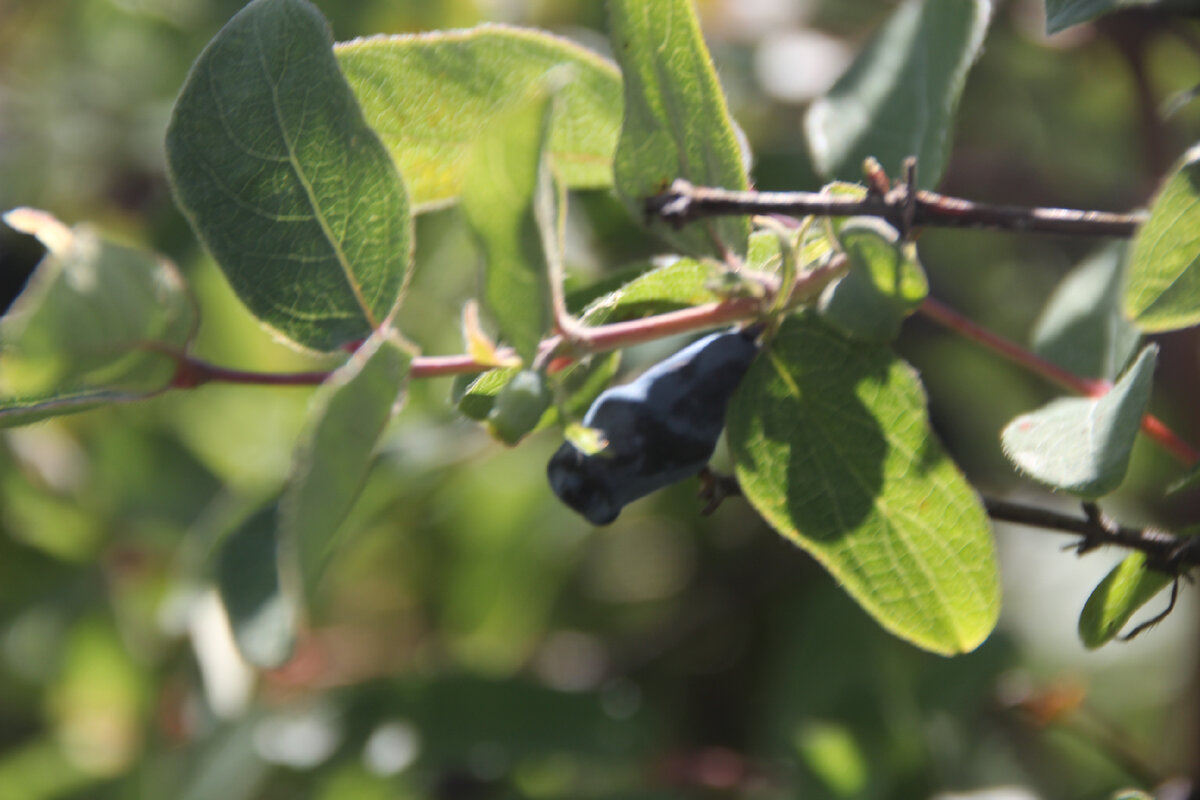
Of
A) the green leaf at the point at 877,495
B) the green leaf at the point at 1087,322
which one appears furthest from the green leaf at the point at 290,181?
the green leaf at the point at 1087,322

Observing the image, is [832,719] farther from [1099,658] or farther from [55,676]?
[55,676]

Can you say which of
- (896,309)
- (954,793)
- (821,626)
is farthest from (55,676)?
(896,309)

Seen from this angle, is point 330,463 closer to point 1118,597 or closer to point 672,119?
point 672,119

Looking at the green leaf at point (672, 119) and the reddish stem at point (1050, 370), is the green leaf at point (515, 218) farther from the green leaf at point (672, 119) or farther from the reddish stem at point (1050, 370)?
the reddish stem at point (1050, 370)

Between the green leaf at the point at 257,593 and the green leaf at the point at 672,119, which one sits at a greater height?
the green leaf at the point at 672,119

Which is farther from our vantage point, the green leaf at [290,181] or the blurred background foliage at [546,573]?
the blurred background foliage at [546,573]

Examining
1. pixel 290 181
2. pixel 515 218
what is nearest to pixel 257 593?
pixel 290 181

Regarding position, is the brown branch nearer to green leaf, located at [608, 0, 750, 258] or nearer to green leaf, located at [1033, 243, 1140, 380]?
green leaf, located at [608, 0, 750, 258]
